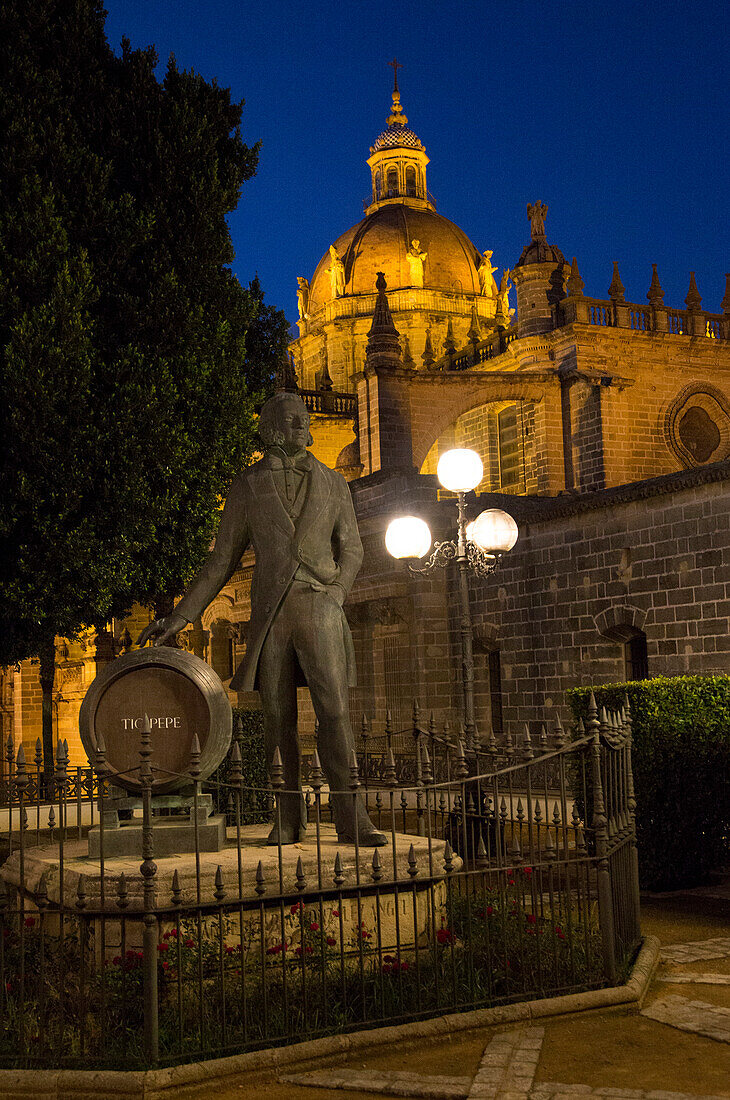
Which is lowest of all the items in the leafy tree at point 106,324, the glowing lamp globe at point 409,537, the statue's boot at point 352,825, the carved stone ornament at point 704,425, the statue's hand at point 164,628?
the statue's boot at point 352,825

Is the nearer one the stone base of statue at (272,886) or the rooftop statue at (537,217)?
the stone base of statue at (272,886)

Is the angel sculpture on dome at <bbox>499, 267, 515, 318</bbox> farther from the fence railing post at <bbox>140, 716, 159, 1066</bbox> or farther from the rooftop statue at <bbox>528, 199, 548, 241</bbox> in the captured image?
the fence railing post at <bbox>140, 716, 159, 1066</bbox>

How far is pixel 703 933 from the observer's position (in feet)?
22.8

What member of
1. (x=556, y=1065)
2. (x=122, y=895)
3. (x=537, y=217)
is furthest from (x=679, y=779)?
(x=537, y=217)

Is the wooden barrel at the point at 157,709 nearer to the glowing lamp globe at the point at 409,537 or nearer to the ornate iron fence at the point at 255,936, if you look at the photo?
the ornate iron fence at the point at 255,936

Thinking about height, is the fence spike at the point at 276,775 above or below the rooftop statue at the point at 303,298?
below

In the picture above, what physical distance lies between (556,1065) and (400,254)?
2017 inches

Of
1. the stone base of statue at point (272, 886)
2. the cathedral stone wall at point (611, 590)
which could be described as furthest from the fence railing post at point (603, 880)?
the cathedral stone wall at point (611, 590)

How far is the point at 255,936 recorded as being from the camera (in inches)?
215

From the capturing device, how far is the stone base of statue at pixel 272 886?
5.06 meters

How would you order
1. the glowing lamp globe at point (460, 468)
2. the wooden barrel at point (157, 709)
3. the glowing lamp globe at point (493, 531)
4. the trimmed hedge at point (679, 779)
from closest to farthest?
the wooden barrel at point (157, 709) → the trimmed hedge at point (679, 779) → the glowing lamp globe at point (460, 468) → the glowing lamp globe at point (493, 531)

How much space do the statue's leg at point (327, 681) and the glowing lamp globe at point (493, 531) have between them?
5.37 metres

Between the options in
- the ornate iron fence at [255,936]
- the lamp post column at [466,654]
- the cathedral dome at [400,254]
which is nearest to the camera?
the ornate iron fence at [255,936]

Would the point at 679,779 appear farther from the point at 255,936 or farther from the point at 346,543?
the point at 255,936
